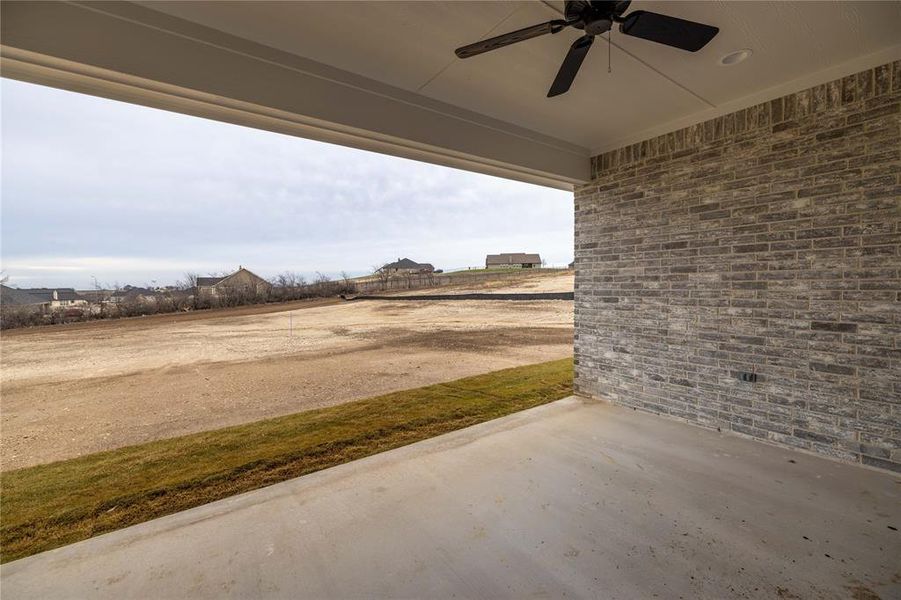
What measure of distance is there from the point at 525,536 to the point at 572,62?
252cm

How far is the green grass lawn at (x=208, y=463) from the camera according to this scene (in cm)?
201

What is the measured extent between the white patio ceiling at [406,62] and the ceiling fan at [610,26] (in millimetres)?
296

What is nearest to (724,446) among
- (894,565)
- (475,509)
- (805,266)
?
(894,565)

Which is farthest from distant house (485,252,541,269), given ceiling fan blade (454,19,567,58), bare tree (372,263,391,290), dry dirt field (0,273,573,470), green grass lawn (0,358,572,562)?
ceiling fan blade (454,19,567,58)

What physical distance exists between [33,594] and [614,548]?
8.58 feet

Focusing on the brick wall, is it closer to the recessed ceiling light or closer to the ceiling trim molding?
the ceiling trim molding

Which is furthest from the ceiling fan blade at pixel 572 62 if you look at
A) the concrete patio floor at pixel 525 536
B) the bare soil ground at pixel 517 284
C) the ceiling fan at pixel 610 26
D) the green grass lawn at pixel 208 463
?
the bare soil ground at pixel 517 284

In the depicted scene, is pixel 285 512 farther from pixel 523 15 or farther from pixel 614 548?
pixel 523 15

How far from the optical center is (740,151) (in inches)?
111

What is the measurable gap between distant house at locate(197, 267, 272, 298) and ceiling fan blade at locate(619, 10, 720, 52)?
15.1 meters

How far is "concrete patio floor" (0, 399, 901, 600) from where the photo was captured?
145cm

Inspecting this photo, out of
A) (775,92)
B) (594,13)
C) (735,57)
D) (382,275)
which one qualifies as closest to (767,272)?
(775,92)

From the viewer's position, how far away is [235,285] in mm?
13398

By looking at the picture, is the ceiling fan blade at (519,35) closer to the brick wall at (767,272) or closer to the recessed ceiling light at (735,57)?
the recessed ceiling light at (735,57)
